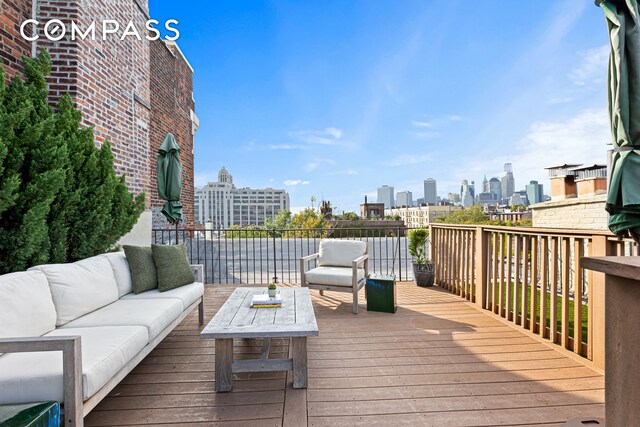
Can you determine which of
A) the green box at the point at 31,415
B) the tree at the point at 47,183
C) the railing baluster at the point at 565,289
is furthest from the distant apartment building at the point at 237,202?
the green box at the point at 31,415

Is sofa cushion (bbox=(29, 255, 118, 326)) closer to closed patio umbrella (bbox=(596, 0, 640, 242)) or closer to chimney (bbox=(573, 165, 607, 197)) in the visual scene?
closed patio umbrella (bbox=(596, 0, 640, 242))

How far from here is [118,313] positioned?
2.43 metres

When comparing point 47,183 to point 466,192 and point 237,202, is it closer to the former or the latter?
point 237,202

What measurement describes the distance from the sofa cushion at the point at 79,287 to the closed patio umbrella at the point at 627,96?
3238mm

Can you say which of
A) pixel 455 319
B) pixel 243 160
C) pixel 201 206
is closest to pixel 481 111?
pixel 455 319

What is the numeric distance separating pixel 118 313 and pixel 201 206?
63.3 m

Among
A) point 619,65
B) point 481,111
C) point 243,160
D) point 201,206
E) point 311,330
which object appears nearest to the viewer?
point 619,65

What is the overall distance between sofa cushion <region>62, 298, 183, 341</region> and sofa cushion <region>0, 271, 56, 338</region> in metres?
0.21

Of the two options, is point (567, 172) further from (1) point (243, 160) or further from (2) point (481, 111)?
(1) point (243, 160)

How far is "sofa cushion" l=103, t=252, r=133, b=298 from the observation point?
9.80ft

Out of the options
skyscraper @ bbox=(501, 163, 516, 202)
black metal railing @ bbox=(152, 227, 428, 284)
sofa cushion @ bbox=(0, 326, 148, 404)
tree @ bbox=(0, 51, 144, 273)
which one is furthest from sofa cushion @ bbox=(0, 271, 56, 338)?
skyscraper @ bbox=(501, 163, 516, 202)

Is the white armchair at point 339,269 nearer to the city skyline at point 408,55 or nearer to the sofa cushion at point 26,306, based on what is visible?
the sofa cushion at point 26,306

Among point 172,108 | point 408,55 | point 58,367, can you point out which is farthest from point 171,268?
point 408,55

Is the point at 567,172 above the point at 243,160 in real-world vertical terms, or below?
below
